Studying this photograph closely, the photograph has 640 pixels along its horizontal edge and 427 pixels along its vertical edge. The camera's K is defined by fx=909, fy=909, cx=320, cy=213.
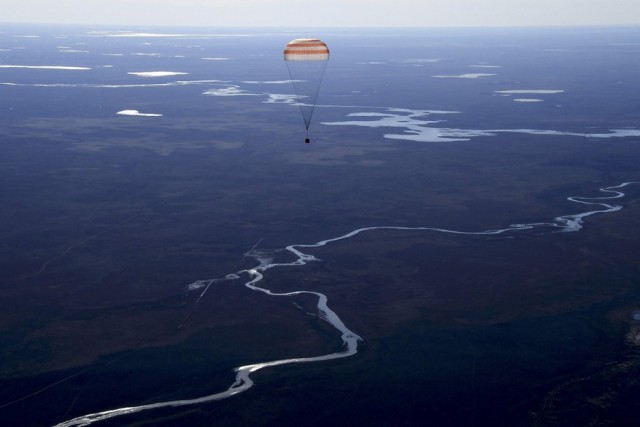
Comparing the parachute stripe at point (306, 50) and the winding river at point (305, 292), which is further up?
the parachute stripe at point (306, 50)

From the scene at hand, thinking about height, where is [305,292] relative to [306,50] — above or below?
below

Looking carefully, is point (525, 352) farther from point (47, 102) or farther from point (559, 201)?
point (47, 102)

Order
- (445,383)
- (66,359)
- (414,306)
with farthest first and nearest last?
1. (414,306)
2. (66,359)
3. (445,383)

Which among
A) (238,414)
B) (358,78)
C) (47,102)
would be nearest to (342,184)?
(238,414)

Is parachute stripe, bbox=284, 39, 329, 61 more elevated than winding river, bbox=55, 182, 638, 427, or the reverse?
parachute stripe, bbox=284, 39, 329, 61

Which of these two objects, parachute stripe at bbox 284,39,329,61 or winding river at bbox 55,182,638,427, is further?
parachute stripe at bbox 284,39,329,61

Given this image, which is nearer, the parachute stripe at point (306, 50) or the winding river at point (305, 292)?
the winding river at point (305, 292)

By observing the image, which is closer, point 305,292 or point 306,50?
point 305,292

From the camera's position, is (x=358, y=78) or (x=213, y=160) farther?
(x=358, y=78)
